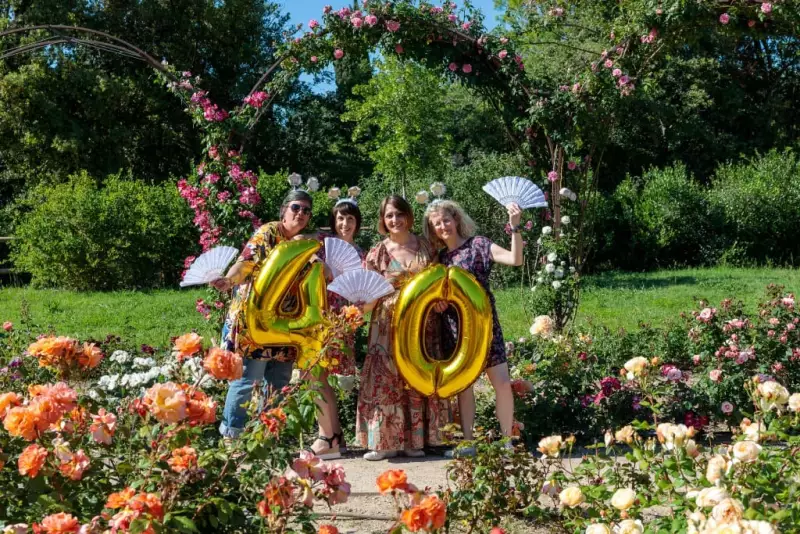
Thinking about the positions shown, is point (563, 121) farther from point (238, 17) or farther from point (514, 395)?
point (238, 17)

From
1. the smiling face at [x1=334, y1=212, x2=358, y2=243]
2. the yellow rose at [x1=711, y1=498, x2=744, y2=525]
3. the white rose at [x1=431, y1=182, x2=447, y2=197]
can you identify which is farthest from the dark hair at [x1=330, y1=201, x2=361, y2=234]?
the yellow rose at [x1=711, y1=498, x2=744, y2=525]

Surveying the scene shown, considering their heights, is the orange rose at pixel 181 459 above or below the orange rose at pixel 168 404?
below

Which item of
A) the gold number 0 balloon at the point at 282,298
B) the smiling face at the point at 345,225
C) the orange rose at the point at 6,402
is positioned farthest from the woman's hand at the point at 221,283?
the orange rose at the point at 6,402

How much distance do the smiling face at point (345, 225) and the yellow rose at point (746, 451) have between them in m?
2.76

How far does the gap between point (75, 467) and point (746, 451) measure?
1.56 metres

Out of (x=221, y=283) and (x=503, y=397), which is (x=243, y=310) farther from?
(x=503, y=397)

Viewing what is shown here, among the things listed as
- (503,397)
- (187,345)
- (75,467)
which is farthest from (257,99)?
(75,467)

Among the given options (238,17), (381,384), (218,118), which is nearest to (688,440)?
(381,384)

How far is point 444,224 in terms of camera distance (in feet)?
14.2

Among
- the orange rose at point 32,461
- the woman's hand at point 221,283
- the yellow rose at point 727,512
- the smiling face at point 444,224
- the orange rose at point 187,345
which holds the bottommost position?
the yellow rose at point 727,512

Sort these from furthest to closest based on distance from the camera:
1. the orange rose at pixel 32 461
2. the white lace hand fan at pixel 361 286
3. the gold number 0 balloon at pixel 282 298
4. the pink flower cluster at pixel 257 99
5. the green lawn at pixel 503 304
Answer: the green lawn at pixel 503 304, the pink flower cluster at pixel 257 99, the gold number 0 balloon at pixel 282 298, the white lace hand fan at pixel 361 286, the orange rose at pixel 32 461

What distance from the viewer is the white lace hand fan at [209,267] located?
157 inches

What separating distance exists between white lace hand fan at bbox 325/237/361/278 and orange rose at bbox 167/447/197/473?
2348mm

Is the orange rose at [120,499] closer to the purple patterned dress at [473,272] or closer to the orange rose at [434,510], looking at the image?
the orange rose at [434,510]
